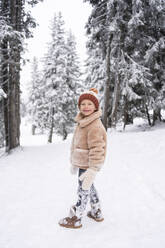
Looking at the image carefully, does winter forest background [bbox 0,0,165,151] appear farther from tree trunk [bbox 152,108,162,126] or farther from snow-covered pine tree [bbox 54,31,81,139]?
snow-covered pine tree [bbox 54,31,81,139]

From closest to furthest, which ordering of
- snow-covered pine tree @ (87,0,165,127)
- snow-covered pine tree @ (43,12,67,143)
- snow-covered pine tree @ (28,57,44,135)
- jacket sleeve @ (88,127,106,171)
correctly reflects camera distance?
jacket sleeve @ (88,127,106,171), snow-covered pine tree @ (87,0,165,127), snow-covered pine tree @ (43,12,67,143), snow-covered pine tree @ (28,57,44,135)

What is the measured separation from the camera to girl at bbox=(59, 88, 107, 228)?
2527 mm

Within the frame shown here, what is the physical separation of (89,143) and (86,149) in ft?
0.49

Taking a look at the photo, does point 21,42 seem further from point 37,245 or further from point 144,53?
point 144,53

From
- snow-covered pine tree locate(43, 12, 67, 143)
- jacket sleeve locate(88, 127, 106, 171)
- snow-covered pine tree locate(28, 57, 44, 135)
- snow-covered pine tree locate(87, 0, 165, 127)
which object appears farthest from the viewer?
snow-covered pine tree locate(28, 57, 44, 135)

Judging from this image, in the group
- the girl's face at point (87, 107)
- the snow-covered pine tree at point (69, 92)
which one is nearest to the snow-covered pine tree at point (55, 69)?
the snow-covered pine tree at point (69, 92)

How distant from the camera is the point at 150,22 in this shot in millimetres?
10828

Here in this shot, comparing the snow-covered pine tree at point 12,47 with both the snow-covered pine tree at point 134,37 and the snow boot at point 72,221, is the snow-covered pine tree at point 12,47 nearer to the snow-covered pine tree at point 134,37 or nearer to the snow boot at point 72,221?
the snow-covered pine tree at point 134,37

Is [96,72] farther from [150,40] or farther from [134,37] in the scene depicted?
[150,40]

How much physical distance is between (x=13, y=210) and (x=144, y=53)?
40.4 ft

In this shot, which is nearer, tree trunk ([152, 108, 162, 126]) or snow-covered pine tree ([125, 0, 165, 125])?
snow-covered pine tree ([125, 0, 165, 125])

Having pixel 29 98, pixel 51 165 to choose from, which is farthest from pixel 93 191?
pixel 29 98

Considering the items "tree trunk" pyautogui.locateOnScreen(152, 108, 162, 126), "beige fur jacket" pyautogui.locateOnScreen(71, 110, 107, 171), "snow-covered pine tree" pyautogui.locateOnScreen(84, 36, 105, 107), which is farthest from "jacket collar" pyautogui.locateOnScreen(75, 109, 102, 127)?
"snow-covered pine tree" pyautogui.locateOnScreen(84, 36, 105, 107)

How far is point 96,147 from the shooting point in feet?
8.39
